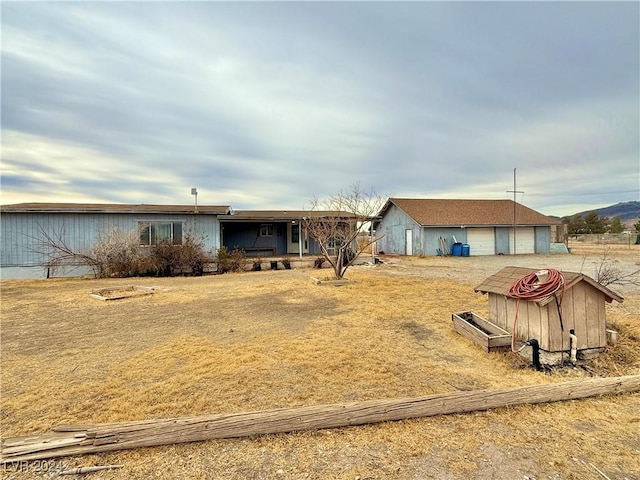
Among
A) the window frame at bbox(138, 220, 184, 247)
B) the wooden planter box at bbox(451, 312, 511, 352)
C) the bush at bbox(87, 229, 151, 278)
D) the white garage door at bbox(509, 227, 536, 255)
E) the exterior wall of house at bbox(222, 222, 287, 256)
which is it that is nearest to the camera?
the wooden planter box at bbox(451, 312, 511, 352)

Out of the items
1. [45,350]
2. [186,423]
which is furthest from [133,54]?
[186,423]

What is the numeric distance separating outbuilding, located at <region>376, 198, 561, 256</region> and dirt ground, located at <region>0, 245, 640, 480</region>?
562 inches

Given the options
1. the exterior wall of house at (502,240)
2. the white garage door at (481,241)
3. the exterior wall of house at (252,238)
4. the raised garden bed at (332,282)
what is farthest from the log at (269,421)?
the exterior wall of house at (502,240)

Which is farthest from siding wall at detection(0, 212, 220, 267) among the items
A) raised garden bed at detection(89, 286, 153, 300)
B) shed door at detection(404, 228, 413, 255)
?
shed door at detection(404, 228, 413, 255)

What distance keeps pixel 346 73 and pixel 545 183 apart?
23.7 meters

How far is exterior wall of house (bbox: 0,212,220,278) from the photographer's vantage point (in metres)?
13.2

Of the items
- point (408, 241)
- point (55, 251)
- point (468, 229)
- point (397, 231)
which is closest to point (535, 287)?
point (55, 251)

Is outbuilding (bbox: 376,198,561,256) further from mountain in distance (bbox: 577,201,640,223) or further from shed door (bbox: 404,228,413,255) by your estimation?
mountain in distance (bbox: 577,201,640,223)

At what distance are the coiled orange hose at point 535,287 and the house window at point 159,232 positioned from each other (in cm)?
1331

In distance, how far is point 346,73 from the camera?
1168 cm

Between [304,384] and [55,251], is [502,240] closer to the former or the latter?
[304,384]

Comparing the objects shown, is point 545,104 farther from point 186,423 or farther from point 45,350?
point 45,350

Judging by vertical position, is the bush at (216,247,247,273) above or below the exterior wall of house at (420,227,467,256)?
below

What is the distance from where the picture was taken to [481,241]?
71.6 feet
